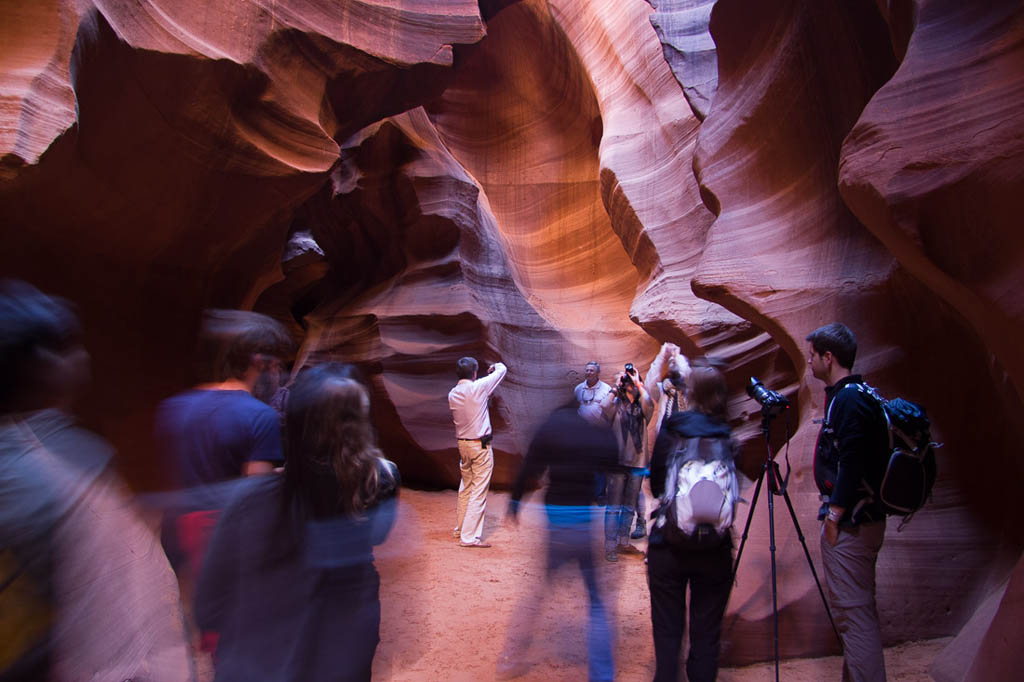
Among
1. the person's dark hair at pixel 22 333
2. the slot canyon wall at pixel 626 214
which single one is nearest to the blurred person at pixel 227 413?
the person's dark hair at pixel 22 333

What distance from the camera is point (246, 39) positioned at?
4863 millimetres

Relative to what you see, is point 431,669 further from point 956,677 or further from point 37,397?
point 37,397

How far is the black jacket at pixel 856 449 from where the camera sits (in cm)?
247

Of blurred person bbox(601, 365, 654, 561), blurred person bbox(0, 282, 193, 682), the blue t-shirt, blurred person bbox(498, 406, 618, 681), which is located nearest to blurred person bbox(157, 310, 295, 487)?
the blue t-shirt

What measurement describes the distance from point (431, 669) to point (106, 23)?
425 centimetres

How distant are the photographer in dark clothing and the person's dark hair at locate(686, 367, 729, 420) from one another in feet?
1.45

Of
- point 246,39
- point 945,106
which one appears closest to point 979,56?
point 945,106

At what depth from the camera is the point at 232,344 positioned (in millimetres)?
2367

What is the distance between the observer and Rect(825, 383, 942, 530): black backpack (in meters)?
2.49

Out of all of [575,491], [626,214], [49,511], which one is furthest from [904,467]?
[626,214]

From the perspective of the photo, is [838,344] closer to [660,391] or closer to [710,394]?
[710,394]

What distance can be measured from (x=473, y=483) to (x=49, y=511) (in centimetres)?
474

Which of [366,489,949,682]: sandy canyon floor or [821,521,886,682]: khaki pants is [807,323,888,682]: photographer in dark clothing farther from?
[366,489,949,682]: sandy canyon floor

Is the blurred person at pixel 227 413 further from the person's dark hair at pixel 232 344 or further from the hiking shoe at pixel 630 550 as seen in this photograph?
the hiking shoe at pixel 630 550
